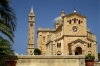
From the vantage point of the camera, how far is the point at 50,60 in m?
14.7

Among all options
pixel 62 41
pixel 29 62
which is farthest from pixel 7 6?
pixel 62 41

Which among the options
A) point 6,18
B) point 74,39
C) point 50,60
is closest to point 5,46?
point 6,18

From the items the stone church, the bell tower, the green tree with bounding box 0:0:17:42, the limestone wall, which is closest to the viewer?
the green tree with bounding box 0:0:17:42

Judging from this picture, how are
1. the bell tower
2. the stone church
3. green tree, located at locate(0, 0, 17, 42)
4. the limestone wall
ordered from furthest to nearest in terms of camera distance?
1. the bell tower
2. the stone church
3. the limestone wall
4. green tree, located at locate(0, 0, 17, 42)

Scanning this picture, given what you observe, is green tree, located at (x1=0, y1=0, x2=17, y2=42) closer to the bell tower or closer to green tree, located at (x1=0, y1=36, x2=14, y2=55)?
green tree, located at (x1=0, y1=36, x2=14, y2=55)

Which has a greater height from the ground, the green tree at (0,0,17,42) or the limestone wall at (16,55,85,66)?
the green tree at (0,0,17,42)

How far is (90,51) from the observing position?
51438 mm

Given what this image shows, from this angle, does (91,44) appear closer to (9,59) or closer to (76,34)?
(76,34)

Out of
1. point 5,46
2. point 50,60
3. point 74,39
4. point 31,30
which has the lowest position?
point 50,60

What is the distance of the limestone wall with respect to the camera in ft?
47.8

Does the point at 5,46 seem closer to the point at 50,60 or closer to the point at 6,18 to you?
the point at 6,18

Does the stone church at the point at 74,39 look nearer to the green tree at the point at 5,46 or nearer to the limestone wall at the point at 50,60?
the limestone wall at the point at 50,60

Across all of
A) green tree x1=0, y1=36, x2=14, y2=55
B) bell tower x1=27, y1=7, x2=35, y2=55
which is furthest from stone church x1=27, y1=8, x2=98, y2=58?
green tree x1=0, y1=36, x2=14, y2=55

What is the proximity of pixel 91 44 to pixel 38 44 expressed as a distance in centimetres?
2282
